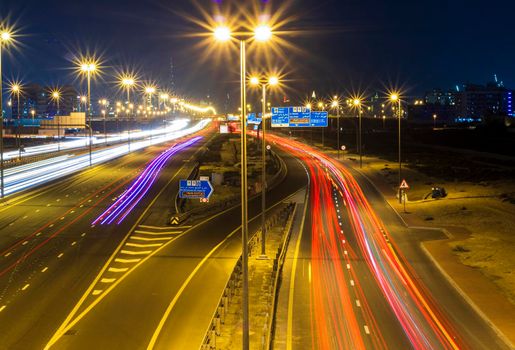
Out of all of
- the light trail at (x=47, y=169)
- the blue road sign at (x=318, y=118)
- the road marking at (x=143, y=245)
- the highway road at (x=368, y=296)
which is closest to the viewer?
the highway road at (x=368, y=296)

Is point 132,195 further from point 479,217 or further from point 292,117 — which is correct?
point 479,217

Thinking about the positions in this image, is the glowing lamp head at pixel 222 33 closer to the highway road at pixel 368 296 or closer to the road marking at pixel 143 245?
the highway road at pixel 368 296

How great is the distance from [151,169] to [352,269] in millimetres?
48683

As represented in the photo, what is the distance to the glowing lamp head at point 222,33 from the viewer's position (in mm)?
13312

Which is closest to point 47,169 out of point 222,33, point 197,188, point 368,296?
point 197,188

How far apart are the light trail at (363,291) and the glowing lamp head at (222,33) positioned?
9.81 meters

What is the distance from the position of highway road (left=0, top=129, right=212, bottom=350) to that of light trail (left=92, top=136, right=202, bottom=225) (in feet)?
1.87

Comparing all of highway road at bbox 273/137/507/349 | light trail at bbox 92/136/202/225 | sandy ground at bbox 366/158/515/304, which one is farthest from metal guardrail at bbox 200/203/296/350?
light trail at bbox 92/136/202/225

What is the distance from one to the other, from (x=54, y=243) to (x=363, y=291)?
62.9 ft

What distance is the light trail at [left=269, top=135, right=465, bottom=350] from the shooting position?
18.5 metres

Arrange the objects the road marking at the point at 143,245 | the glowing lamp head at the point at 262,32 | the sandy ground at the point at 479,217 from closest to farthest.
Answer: the glowing lamp head at the point at 262,32 < the sandy ground at the point at 479,217 < the road marking at the point at 143,245

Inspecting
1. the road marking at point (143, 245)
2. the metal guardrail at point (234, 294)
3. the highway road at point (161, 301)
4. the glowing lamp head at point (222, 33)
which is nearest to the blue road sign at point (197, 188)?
the highway road at point (161, 301)

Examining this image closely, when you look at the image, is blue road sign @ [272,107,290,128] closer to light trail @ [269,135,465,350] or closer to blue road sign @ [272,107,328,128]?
blue road sign @ [272,107,328,128]

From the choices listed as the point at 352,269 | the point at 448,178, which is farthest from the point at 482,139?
the point at 352,269
